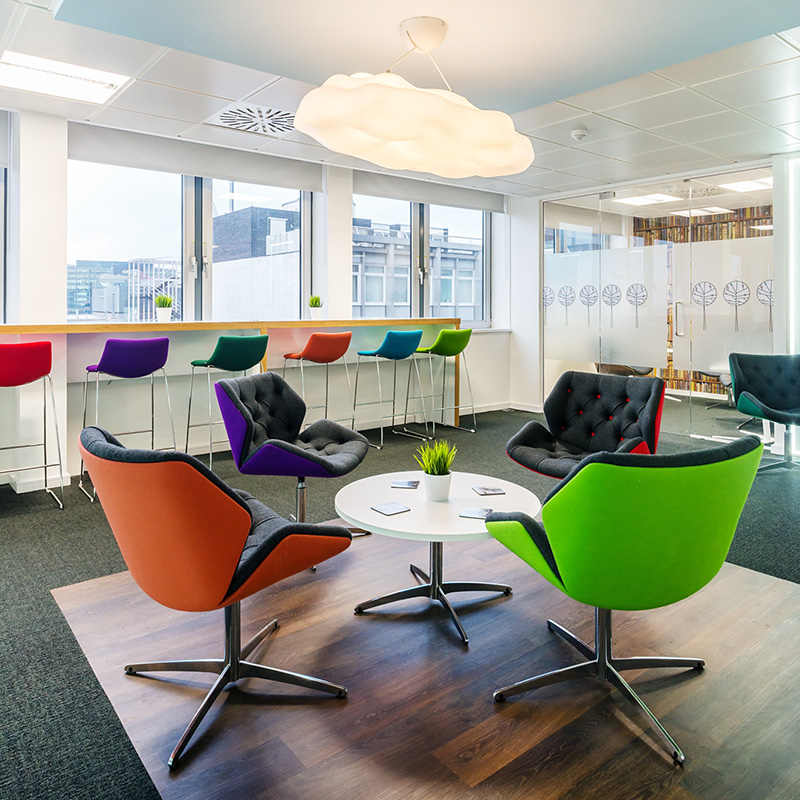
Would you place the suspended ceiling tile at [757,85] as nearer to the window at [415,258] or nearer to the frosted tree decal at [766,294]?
the frosted tree decal at [766,294]

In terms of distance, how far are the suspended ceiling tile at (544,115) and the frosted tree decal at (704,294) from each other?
252 cm

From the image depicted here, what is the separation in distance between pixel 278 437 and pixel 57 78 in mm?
2598

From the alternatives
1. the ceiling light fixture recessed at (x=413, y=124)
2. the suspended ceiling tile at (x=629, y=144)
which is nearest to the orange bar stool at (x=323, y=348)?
the ceiling light fixture recessed at (x=413, y=124)

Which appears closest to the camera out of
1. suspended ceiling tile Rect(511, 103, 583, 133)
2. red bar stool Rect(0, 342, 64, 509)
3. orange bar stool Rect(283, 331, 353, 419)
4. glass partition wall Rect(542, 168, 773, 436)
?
red bar stool Rect(0, 342, 64, 509)

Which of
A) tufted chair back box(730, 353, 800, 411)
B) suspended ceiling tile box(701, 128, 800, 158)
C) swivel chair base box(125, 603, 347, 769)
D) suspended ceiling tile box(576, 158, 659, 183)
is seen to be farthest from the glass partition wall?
swivel chair base box(125, 603, 347, 769)

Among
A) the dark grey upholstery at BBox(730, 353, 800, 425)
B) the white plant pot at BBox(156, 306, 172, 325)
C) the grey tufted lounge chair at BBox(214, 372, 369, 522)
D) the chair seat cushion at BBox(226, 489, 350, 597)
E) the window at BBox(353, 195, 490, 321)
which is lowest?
the chair seat cushion at BBox(226, 489, 350, 597)

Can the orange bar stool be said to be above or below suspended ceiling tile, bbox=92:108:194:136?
below

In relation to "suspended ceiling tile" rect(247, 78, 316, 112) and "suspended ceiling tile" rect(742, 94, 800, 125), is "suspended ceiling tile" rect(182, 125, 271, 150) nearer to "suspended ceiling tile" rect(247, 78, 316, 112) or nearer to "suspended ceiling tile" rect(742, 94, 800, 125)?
"suspended ceiling tile" rect(247, 78, 316, 112)

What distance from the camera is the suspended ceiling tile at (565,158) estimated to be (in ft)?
18.4

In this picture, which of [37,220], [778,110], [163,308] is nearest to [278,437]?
[163,308]

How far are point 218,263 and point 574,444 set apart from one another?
3757 mm

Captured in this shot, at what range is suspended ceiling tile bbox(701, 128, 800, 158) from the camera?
5.03 m

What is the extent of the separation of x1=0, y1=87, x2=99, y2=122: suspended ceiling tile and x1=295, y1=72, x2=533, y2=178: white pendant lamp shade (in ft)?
7.61

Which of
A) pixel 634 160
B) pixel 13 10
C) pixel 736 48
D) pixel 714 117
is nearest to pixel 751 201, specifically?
pixel 634 160
